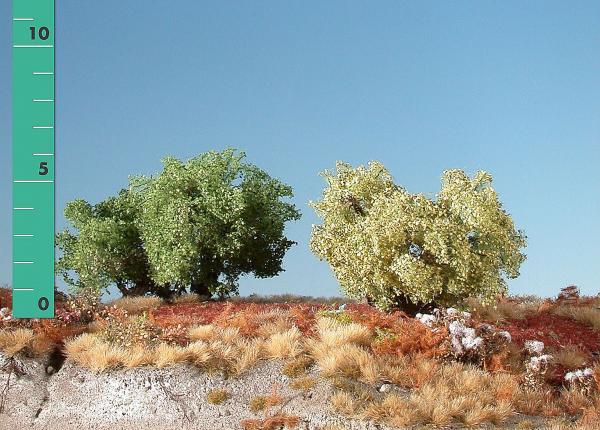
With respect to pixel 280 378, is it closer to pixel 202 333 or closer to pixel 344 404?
pixel 344 404

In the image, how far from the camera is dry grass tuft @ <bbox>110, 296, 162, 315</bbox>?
27.5 meters

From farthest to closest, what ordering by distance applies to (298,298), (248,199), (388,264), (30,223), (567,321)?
1. (298,298)
2. (248,199)
3. (567,321)
4. (388,264)
5. (30,223)

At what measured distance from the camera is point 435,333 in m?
17.5

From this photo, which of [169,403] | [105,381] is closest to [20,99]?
[105,381]

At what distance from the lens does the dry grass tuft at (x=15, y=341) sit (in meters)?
17.7

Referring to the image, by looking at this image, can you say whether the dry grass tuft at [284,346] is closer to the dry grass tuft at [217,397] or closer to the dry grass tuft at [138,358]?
the dry grass tuft at [217,397]

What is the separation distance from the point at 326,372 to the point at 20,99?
987 cm

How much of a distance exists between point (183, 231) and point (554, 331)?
14540mm

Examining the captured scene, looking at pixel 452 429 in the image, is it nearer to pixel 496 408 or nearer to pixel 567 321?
pixel 496 408

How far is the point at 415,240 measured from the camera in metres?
23.0

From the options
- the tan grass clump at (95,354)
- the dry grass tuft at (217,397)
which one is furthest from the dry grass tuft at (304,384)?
the tan grass clump at (95,354)

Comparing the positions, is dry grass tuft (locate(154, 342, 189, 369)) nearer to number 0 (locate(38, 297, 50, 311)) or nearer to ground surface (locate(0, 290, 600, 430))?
ground surface (locate(0, 290, 600, 430))

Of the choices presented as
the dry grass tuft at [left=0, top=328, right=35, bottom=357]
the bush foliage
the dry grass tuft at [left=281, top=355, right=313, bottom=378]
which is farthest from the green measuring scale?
the bush foliage

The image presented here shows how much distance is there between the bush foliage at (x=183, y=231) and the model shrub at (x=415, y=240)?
5.61 meters
